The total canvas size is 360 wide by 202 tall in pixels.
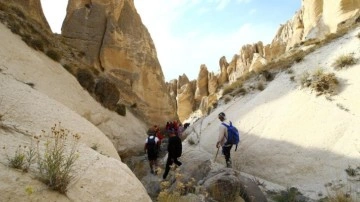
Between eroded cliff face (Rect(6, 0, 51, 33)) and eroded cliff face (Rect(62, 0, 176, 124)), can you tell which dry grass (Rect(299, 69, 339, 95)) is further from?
eroded cliff face (Rect(6, 0, 51, 33))

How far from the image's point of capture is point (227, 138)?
36.2 ft

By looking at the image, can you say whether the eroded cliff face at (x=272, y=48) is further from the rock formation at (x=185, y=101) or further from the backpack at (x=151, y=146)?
the backpack at (x=151, y=146)

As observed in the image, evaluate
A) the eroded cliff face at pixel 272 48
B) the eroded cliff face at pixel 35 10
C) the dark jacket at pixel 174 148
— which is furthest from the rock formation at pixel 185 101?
the dark jacket at pixel 174 148

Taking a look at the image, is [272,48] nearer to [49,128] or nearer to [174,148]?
[174,148]

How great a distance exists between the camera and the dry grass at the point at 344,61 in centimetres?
1411

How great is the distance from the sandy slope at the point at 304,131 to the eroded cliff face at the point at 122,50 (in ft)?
43.8

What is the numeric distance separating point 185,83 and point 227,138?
225 ft

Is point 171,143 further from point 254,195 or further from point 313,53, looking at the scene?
point 313,53

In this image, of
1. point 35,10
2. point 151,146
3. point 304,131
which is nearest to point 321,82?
point 304,131

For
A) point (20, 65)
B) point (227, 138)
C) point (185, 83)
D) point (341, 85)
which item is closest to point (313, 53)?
point (341, 85)

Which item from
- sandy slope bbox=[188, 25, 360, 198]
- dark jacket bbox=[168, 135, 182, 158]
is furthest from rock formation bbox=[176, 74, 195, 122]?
dark jacket bbox=[168, 135, 182, 158]

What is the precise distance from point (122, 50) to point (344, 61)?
61.8 feet

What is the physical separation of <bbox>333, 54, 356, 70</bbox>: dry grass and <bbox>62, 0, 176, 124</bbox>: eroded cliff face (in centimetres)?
1636

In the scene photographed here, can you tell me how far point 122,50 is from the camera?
29172mm
